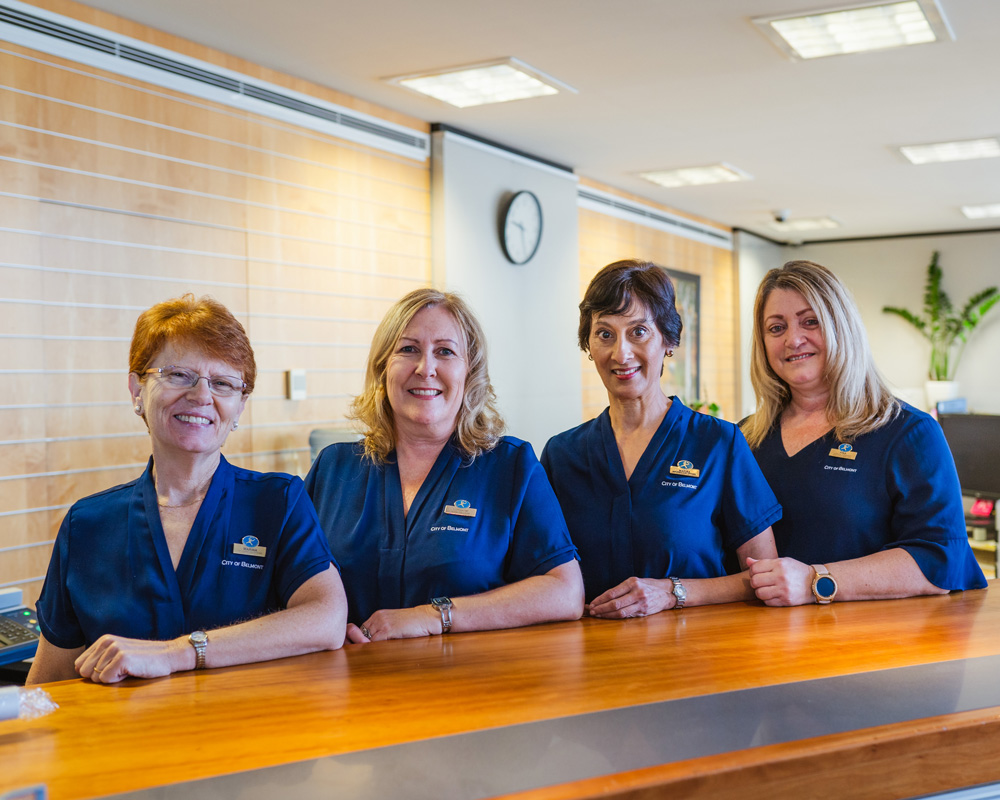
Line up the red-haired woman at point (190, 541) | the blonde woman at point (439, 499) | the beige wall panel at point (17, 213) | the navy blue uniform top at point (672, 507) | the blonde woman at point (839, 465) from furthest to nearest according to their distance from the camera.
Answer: the beige wall panel at point (17, 213)
the navy blue uniform top at point (672, 507)
the blonde woman at point (839, 465)
the blonde woman at point (439, 499)
the red-haired woman at point (190, 541)

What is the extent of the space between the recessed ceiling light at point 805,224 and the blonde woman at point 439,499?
8.82 m

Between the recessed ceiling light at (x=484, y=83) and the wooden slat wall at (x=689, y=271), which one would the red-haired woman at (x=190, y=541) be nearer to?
the recessed ceiling light at (x=484, y=83)

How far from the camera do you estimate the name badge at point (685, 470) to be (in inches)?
86.7

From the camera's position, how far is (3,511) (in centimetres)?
361

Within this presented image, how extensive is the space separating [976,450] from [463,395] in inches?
147

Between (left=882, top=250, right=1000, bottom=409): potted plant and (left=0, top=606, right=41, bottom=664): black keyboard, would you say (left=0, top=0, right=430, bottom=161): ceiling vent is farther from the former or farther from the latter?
(left=882, top=250, right=1000, bottom=409): potted plant

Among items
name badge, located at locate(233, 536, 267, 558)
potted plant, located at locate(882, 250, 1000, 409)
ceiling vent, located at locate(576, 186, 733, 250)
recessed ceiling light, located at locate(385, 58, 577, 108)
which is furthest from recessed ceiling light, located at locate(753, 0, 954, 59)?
potted plant, located at locate(882, 250, 1000, 409)

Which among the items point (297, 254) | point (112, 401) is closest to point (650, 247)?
point (297, 254)

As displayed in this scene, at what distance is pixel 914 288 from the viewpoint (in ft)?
38.5

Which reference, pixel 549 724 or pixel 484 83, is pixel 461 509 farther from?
Answer: pixel 484 83

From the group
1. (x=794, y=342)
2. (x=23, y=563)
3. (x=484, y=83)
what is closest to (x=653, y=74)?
(x=484, y=83)

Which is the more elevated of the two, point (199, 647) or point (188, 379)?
point (188, 379)

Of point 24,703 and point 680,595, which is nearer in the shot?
point 24,703

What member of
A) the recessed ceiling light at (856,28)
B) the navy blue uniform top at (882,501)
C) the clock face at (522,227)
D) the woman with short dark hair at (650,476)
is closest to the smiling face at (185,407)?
the woman with short dark hair at (650,476)
